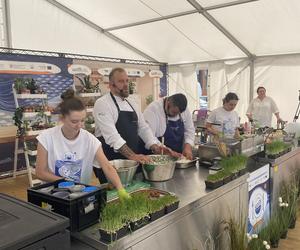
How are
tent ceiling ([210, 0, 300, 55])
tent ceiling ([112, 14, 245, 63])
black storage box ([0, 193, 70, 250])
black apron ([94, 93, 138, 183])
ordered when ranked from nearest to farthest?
black storage box ([0, 193, 70, 250]) → black apron ([94, 93, 138, 183]) → tent ceiling ([210, 0, 300, 55]) → tent ceiling ([112, 14, 245, 63])

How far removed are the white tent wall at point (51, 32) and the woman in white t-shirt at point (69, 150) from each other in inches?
165

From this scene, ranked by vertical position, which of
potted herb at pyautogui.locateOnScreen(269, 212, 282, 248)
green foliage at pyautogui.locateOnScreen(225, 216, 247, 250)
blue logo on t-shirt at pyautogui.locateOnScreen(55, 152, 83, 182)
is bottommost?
potted herb at pyautogui.locateOnScreen(269, 212, 282, 248)

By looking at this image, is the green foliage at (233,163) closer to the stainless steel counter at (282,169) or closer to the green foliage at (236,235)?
the green foliage at (236,235)

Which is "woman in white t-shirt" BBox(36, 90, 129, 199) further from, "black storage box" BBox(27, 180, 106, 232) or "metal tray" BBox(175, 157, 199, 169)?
"metal tray" BBox(175, 157, 199, 169)

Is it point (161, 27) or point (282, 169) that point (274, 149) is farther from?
point (161, 27)

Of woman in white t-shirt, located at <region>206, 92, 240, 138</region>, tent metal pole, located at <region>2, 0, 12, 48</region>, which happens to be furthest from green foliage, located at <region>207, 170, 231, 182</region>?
tent metal pole, located at <region>2, 0, 12, 48</region>

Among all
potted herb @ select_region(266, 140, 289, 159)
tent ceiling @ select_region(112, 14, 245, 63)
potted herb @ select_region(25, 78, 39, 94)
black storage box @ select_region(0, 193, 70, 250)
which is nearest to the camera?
black storage box @ select_region(0, 193, 70, 250)

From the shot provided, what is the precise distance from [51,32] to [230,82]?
3916 mm

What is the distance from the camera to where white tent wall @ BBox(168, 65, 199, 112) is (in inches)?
290

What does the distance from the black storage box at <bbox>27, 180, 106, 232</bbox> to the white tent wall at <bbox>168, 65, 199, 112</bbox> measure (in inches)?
251

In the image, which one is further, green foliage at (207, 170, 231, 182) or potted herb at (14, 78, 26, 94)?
potted herb at (14, 78, 26, 94)

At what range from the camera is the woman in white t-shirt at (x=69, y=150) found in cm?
156

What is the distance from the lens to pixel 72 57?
17.9 ft

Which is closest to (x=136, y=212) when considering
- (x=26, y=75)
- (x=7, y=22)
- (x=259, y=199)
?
(x=259, y=199)
